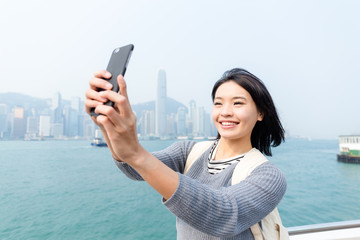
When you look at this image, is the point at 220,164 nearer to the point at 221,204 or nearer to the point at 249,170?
the point at 249,170

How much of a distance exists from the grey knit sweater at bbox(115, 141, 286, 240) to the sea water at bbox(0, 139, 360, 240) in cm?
1005

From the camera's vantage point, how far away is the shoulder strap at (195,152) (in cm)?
89

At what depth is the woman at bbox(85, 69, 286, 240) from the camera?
0.43 meters

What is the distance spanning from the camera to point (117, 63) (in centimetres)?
47

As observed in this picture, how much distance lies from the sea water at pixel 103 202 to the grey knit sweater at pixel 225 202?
1005 centimetres

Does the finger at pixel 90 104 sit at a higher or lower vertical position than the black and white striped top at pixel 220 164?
higher

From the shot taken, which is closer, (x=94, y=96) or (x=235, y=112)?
(x=94, y=96)

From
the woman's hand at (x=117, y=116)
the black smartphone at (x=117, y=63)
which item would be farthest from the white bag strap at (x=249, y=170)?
the black smartphone at (x=117, y=63)

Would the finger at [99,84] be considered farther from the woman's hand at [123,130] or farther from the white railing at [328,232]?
the white railing at [328,232]

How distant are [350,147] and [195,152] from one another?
2372 cm

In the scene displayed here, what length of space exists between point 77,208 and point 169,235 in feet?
23.4

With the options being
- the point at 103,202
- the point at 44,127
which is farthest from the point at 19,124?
the point at 103,202

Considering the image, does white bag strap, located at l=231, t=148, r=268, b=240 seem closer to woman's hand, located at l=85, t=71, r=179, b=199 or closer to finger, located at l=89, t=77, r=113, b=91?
woman's hand, located at l=85, t=71, r=179, b=199

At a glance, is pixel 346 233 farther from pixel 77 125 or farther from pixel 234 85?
pixel 77 125
